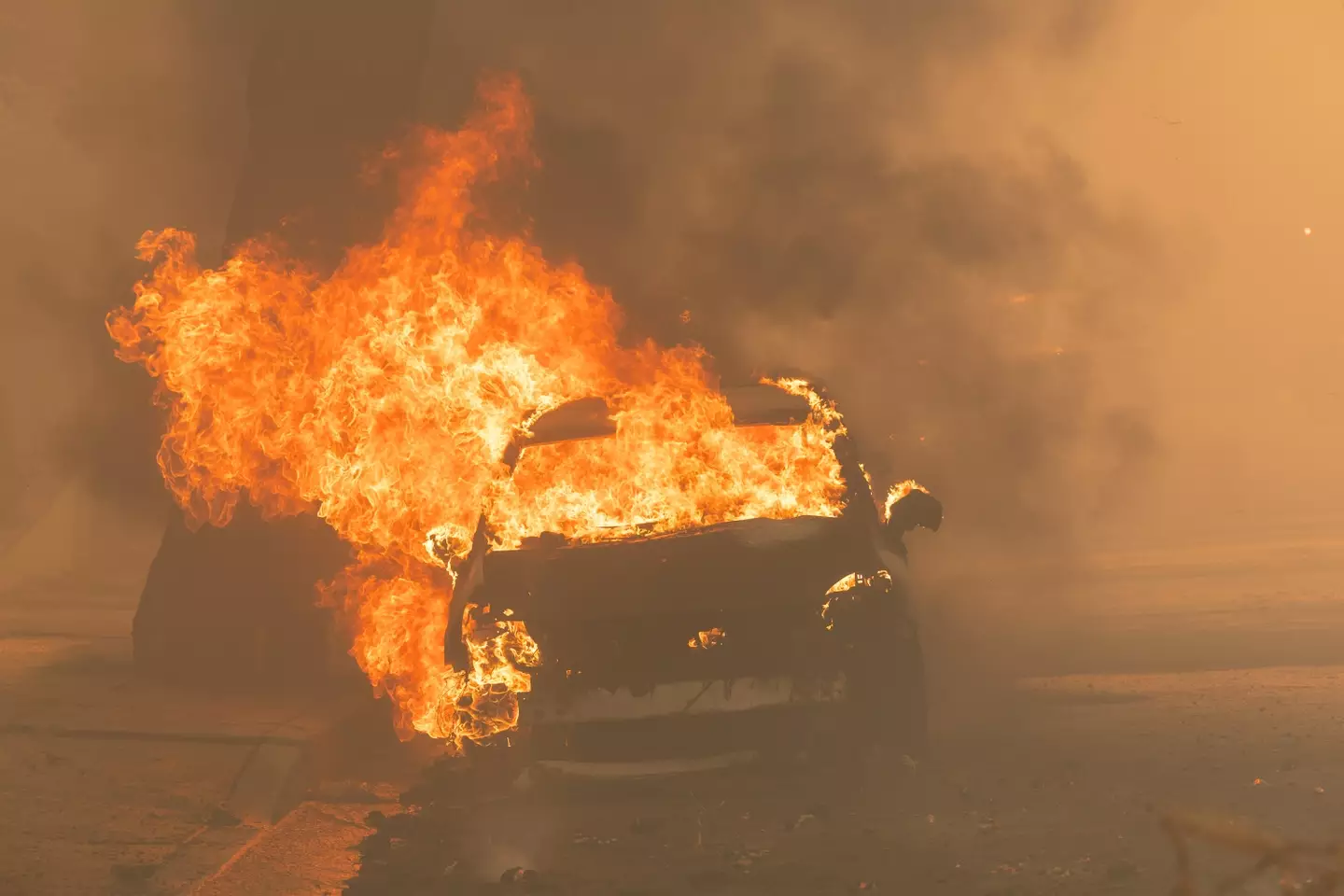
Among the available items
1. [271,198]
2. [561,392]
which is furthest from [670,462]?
[271,198]

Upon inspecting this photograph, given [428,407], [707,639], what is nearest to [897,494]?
[707,639]

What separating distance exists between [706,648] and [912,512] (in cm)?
170

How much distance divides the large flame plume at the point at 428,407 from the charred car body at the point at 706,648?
569 mm

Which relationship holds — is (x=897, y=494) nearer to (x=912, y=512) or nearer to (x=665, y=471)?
(x=912, y=512)

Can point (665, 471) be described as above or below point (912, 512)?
above

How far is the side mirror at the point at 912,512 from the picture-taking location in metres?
8.20

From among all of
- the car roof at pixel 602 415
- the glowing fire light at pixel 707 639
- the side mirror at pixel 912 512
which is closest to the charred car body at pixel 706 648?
the glowing fire light at pixel 707 639

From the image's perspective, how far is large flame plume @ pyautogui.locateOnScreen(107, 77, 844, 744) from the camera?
8.37 m

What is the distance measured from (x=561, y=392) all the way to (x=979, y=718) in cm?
330

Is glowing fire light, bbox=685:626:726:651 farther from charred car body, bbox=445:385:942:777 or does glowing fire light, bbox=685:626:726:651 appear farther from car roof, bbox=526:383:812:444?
car roof, bbox=526:383:812:444

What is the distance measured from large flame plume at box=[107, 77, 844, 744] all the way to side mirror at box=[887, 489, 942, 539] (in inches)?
11.9

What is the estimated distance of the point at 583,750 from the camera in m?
6.94

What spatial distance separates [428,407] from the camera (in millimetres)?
10195

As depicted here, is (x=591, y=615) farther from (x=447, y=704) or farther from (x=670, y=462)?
(x=670, y=462)
